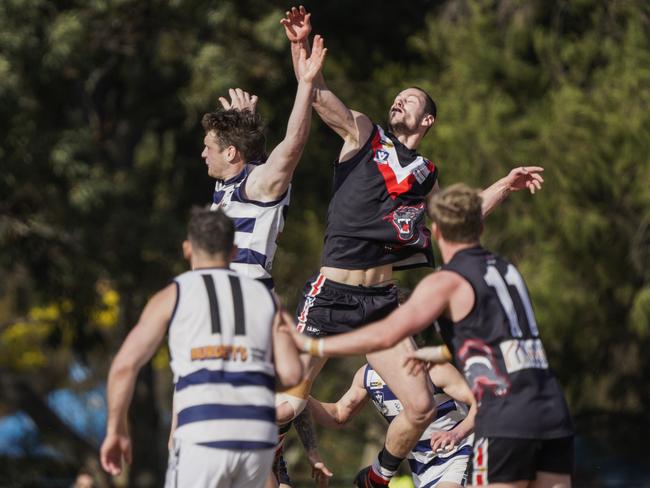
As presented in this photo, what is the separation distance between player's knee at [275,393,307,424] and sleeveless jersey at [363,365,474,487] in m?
0.76

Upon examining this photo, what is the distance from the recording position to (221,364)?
537cm

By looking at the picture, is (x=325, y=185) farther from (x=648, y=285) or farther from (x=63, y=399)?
(x=63, y=399)

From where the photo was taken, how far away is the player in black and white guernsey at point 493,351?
18.1 ft

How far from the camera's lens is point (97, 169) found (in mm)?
18188

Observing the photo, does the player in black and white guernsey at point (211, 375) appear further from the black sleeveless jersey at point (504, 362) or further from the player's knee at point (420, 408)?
the player's knee at point (420, 408)

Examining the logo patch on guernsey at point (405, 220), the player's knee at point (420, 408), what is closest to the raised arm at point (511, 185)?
the logo patch on guernsey at point (405, 220)

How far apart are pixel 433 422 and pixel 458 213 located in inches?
114

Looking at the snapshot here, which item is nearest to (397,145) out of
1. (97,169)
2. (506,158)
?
(506,158)

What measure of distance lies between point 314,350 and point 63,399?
22815 millimetres

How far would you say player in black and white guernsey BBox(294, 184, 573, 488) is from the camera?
5523mm

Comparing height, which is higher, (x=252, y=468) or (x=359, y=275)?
(x=359, y=275)

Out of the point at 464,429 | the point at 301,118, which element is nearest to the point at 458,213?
the point at 301,118

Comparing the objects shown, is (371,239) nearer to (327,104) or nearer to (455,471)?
(327,104)

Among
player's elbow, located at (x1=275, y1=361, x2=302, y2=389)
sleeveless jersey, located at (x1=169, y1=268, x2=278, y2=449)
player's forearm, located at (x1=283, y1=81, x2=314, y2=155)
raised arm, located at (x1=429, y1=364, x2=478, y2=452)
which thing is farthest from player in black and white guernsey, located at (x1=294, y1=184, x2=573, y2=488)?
player's forearm, located at (x1=283, y1=81, x2=314, y2=155)
